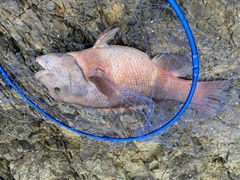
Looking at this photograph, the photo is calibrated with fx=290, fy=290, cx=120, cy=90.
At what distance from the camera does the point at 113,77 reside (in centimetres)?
193

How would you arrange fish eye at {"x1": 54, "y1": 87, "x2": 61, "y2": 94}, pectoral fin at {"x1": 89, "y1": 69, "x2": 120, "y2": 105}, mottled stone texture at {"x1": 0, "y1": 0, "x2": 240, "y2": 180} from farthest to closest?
mottled stone texture at {"x1": 0, "y1": 0, "x2": 240, "y2": 180} < fish eye at {"x1": 54, "y1": 87, "x2": 61, "y2": 94} < pectoral fin at {"x1": 89, "y1": 69, "x2": 120, "y2": 105}

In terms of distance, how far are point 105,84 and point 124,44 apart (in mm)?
389

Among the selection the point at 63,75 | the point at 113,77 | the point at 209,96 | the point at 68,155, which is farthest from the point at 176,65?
the point at 68,155

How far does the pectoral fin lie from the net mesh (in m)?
0.13

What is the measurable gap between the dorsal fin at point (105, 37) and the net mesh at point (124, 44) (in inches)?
4.9

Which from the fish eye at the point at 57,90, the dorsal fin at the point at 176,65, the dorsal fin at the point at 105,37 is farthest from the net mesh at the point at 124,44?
the fish eye at the point at 57,90

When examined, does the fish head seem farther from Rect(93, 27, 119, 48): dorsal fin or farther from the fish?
Rect(93, 27, 119, 48): dorsal fin

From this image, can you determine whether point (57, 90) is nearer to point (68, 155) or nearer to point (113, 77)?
point (113, 77)

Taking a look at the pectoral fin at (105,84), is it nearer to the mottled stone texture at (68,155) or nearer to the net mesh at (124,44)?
the net mesh at (124,44)

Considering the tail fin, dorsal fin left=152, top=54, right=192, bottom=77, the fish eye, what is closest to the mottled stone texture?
the fish eye

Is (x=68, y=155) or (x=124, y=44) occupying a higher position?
(x=124, y=44)

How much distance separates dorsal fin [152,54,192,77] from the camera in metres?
2.04

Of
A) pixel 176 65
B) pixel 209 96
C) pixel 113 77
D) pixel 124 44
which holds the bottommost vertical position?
pixel 209 96

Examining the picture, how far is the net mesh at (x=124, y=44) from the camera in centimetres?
200
